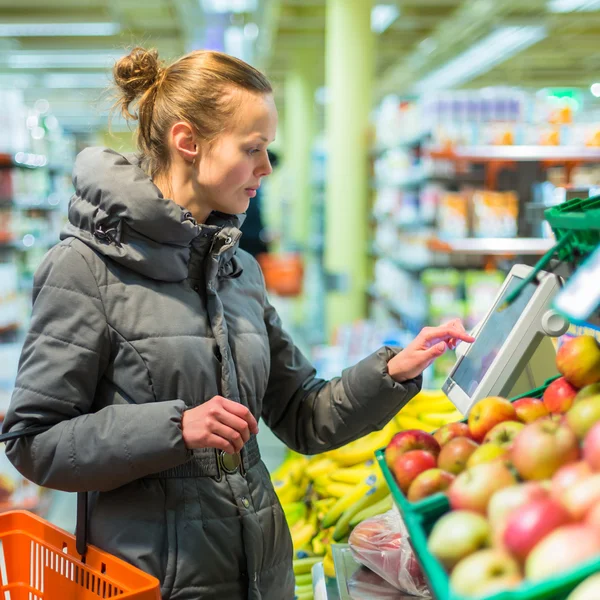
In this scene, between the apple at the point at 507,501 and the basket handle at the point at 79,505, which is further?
the basket handle at the point at 79,505

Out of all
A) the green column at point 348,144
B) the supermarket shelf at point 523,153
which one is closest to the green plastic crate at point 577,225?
the supermarket shelf at point 523,153

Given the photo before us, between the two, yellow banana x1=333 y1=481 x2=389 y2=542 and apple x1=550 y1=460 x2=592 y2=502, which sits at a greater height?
apple x1=550 y1=460 x2=592 y2=502

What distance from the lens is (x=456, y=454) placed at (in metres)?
1.30

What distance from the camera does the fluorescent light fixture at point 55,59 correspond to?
16781 millimetres

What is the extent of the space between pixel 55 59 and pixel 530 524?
18473 millimetres

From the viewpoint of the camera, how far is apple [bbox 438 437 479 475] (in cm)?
128

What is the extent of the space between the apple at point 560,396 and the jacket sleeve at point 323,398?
521 millimetres

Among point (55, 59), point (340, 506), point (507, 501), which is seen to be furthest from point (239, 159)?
point (55, 59)

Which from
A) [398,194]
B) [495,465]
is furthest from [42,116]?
[495,465]

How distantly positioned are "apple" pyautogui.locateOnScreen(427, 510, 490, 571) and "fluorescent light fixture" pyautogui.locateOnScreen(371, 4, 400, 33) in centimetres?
1193

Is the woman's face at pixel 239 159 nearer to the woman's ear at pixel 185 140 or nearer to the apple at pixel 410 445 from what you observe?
the woman's ear at pixel 185 140

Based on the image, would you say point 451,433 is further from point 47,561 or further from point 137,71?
point 137,71

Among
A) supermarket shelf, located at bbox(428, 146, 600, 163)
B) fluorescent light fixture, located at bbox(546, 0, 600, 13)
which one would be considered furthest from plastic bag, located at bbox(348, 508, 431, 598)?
fluorescent light fixture, located at bbox(546, 0, 600, 13)

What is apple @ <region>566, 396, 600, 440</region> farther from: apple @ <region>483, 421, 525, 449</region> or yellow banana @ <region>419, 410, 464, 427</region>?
yellow banana @ <region>419, 410, 464, 427</region>
